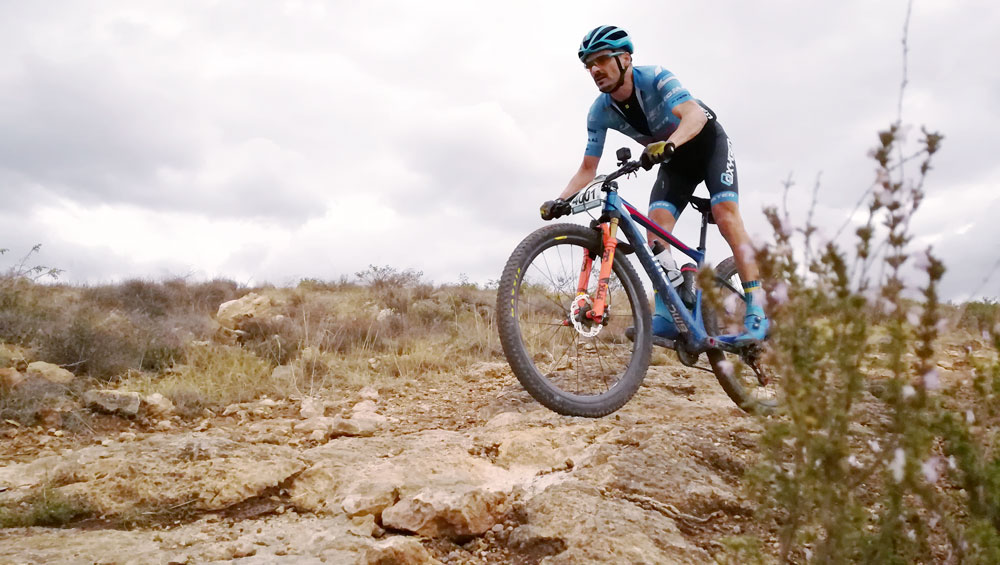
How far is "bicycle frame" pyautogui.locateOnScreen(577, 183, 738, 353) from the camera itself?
12.0ft

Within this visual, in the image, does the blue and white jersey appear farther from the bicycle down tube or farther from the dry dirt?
the dry dirt

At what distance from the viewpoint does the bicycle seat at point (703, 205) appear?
4.61m

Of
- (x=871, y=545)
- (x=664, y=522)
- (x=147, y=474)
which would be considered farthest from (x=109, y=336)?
(x=871, y=545)

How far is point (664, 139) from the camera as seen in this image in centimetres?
452

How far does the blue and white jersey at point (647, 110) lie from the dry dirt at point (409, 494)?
1990mm

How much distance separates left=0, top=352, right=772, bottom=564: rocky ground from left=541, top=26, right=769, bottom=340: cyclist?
105 cm

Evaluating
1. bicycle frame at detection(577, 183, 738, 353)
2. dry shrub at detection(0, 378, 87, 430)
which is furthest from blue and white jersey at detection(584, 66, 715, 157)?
dry shrub at detection(0, 378, 87, 430)

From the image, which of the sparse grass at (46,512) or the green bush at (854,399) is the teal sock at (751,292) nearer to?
the green bush at (854,399)

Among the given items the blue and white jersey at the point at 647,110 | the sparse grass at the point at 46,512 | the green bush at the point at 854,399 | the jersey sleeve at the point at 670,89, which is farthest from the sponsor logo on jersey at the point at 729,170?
the sparse grass at the point at 46,512

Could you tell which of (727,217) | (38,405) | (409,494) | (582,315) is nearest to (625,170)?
(582,315)

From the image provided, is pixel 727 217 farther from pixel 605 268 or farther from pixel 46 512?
pixel 46 512

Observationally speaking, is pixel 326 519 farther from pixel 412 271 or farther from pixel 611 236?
pixel 412 271

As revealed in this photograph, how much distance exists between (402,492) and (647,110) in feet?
9.98

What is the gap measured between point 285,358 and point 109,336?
1.65 m
